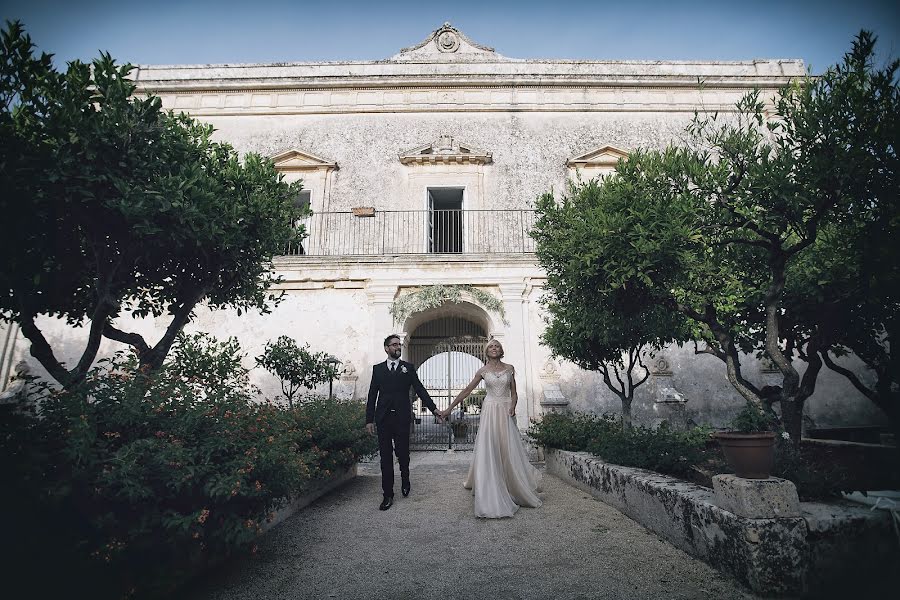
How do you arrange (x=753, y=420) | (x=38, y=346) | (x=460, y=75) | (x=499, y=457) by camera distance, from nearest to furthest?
(x=753, y=420), (x=38, y=346), (x=499, y=457), (x=460, y=75)

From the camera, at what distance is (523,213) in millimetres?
13086

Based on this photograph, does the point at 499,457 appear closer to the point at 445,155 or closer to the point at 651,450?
the point at 651,450

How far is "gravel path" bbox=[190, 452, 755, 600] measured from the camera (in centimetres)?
295

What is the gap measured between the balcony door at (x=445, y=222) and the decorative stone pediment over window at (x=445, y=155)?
853mm

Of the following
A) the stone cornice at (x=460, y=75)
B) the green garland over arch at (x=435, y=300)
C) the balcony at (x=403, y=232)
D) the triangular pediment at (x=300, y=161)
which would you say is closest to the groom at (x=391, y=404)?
the green garland over arch at (x=435, y=300)

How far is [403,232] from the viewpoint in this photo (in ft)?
42.6

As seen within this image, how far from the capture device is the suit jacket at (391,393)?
5480 millimetres

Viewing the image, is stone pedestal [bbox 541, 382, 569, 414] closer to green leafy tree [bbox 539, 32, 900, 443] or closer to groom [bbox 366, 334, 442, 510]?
green leafy tree [bbox 539, 32, 900, 443]

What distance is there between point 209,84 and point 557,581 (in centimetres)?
1644

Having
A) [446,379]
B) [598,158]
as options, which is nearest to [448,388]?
[446,379]

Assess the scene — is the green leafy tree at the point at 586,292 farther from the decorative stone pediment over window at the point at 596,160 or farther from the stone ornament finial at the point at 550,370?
the decorative stone pediment over window at the point at 596,160

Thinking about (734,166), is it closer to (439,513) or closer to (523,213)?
(439,513)

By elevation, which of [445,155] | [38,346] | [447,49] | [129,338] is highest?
[447,49]

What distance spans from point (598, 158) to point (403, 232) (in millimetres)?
6300
